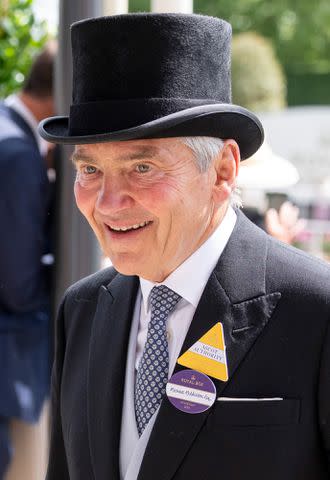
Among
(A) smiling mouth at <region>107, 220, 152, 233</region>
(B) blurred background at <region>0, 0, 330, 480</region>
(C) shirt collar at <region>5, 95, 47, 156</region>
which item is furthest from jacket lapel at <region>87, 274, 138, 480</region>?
(C) shirt collar at <region>5, 95, 47, 156</region>

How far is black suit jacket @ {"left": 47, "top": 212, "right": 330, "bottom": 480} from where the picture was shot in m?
1.94

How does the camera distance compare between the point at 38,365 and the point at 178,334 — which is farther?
the point at 38,365

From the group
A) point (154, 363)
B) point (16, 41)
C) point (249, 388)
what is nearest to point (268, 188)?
point (16, 41)

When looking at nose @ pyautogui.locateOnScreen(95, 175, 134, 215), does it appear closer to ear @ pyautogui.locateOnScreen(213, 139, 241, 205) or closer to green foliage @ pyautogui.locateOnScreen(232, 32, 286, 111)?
ear @ pyautogui.locateOnScreen(213, 139, 241, 205)

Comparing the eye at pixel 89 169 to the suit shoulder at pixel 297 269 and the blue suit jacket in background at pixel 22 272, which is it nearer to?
the suit shoulder at pixel 297 269

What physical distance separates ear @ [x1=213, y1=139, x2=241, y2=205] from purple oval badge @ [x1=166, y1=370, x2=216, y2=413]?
42 cm

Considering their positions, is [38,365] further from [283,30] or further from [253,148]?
[283,30]

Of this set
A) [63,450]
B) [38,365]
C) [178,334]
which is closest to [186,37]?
[178,334]

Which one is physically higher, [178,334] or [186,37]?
[186,37]

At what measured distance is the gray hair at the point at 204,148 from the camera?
6.79 feet

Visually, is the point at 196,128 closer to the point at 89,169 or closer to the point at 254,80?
the point at 89,169

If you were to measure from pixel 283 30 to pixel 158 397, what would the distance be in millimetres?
17207

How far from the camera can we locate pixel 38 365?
4258mm

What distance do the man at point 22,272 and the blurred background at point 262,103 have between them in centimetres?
11
